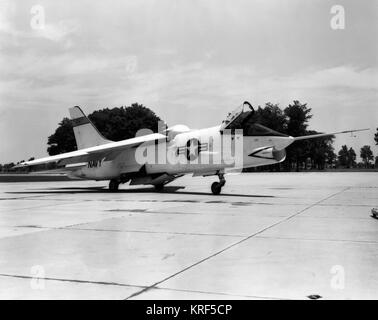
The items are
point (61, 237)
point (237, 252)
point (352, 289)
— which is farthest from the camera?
point (61, 237)

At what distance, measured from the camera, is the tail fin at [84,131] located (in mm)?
21750

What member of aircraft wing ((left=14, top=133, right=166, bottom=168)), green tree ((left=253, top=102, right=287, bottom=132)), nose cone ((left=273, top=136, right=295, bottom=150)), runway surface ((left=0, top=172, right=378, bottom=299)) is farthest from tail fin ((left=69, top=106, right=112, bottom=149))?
green tree ((left=253, top=102, right=287, bottom=132))

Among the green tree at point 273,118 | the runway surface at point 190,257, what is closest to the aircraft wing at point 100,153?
the runway surface at point 190,257

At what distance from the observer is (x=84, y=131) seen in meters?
21.9

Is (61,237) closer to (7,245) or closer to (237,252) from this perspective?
(7,245)

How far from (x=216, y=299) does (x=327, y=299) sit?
0.91m

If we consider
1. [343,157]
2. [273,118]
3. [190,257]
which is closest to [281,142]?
[190,257]

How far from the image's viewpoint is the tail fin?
21750 millimetres

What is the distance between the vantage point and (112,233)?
702 centimetres

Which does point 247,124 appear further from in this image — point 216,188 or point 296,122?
point 296,122

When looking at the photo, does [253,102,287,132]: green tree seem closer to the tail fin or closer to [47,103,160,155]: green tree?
[47,103,160,155]: green tree

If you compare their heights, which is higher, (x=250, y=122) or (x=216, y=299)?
(x=250, y=122)

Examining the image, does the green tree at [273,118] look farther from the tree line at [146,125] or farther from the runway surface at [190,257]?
the runway surface at [190,257]
